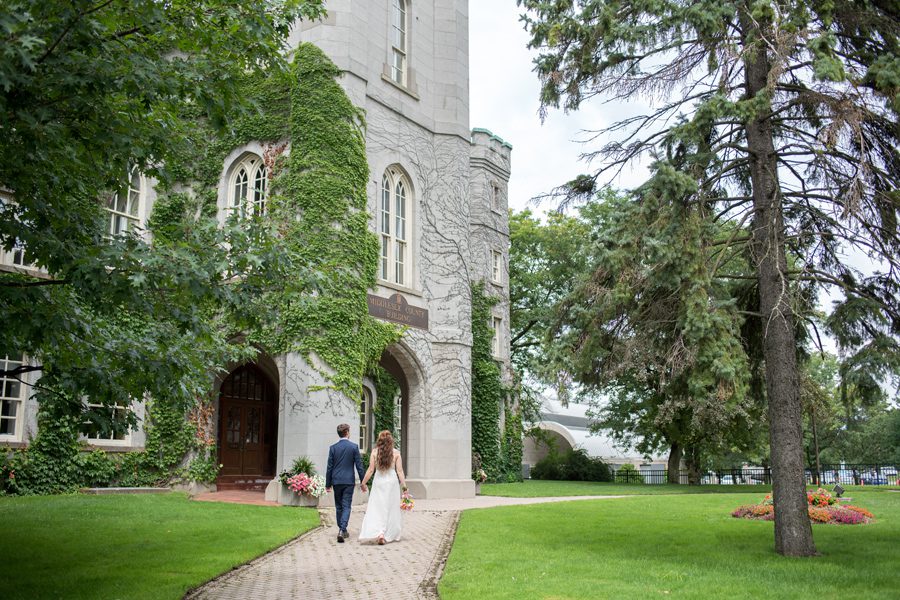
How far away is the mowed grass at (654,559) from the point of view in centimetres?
781

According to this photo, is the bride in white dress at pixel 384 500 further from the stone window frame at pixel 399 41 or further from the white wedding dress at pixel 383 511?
the stone window frame at pixel 399 41

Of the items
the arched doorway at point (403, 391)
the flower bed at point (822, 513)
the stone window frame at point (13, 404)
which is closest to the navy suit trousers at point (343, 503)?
the flower bed at point (822, 513)

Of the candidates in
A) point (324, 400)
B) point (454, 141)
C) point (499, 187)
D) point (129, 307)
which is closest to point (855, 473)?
point (499, 187)

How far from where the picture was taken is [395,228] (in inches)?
842

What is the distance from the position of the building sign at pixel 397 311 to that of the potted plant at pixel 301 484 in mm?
4379

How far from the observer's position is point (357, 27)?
20.2m

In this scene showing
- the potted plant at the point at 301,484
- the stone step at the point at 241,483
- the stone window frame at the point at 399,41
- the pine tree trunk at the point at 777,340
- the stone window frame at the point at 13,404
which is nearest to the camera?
the pine tree trunk at the point at 777,340

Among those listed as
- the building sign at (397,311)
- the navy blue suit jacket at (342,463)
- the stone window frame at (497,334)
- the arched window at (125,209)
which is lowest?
the navy blue suit jacket at (342,463)

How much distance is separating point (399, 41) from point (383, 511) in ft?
49.8

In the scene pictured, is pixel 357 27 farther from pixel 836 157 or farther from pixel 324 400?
pixel 836 157

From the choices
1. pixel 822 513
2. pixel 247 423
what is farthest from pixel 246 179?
pixel 822 513

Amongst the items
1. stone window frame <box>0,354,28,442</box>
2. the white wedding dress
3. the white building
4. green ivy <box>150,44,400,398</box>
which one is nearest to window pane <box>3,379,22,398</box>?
stone window frame <box>0,354,28,442</box>

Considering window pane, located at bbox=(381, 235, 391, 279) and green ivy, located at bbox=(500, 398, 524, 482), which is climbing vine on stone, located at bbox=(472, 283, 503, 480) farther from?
window pane, located at bbox=(381, 235, 391, 279)

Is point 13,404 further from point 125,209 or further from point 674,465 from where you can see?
point 674,465
